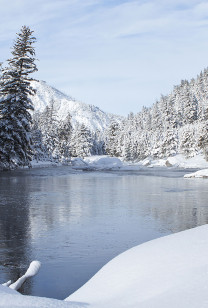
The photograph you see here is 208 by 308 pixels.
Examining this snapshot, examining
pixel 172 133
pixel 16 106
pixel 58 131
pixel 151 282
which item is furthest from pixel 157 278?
pixel 58 131

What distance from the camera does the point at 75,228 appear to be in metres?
9.23

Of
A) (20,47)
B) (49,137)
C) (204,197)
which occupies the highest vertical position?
(20,47)

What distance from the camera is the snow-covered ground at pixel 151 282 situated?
325 centimetres

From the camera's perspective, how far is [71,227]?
30.7 ft

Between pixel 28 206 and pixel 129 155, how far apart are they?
87654mm

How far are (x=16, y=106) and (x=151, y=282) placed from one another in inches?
1201

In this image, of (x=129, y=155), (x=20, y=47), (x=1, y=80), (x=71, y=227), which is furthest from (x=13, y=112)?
(x=129, y=155)

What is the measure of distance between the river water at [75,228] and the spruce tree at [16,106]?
16211mm

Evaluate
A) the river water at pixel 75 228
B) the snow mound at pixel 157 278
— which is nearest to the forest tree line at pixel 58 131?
the river water at pixel 75 228

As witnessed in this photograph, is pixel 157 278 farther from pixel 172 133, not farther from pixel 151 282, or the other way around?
pixel 172 133

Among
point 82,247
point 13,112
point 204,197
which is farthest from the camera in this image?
point 13,112

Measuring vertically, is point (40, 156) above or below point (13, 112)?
below

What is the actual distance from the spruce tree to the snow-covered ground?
27.6 metres

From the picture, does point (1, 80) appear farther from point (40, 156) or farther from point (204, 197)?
point (40, 156)
